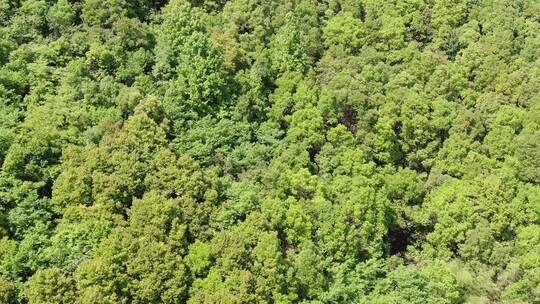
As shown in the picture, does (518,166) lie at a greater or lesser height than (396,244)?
greater

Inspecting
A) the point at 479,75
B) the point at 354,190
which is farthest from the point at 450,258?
the point at 479,75

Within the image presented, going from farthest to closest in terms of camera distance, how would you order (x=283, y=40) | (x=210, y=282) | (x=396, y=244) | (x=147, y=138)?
(x=283, y=40) → (x=396, y=244) → (x=147, y=138) → (x=210, y=282)

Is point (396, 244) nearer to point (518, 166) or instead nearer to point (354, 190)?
point (354, 190)

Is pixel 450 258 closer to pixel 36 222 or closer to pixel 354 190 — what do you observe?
pixel 354 190

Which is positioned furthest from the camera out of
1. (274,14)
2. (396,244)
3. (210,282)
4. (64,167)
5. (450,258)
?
(274,14)

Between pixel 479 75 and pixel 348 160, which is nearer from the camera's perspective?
pixel 348 160

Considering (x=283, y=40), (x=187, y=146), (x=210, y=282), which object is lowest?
(x=210, y=282)
